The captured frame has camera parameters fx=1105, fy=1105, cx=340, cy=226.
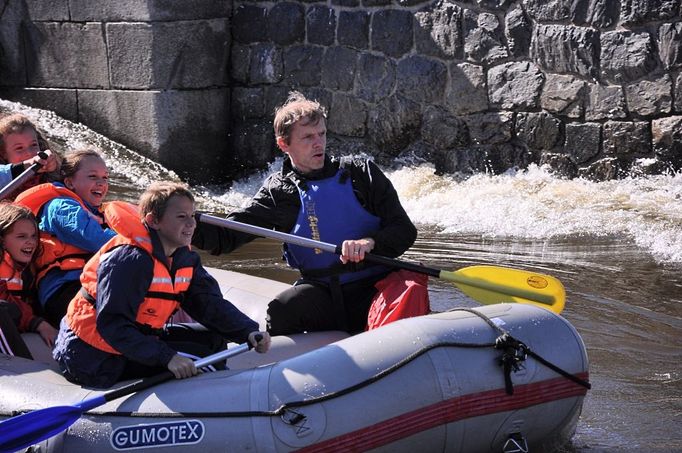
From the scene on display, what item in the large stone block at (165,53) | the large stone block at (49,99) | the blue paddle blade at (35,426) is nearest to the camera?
the blue paddle blade at (35,426)

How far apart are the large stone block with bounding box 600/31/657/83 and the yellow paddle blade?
9.66ft

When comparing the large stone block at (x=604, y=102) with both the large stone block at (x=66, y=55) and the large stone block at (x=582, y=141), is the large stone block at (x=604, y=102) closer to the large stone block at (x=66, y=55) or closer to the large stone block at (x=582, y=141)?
the large stone block at (x=582, y=141)

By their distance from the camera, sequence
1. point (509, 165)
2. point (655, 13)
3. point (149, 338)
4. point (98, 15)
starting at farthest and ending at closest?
point (98, 15) < point (509, 165) < point (655, 13) < point (149, 338)

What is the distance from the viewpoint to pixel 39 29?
8.65m

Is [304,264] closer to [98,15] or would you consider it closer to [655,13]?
[655,13]

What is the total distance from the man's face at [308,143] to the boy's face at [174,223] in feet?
2.32

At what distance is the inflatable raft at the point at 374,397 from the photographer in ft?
10.5

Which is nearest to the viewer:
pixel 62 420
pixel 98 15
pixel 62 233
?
pixel 62 420

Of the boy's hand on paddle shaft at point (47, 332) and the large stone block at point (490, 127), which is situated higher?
the large stone block at point (490, 127)

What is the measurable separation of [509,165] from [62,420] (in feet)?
15.5

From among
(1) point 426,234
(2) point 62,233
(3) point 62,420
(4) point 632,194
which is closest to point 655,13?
(4) point 632,194

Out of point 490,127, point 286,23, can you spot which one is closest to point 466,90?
point 490,127

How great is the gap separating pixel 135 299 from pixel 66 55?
5.64 metres

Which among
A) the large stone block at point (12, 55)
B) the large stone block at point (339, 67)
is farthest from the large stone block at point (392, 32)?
the large stone block at point (12, 55)
